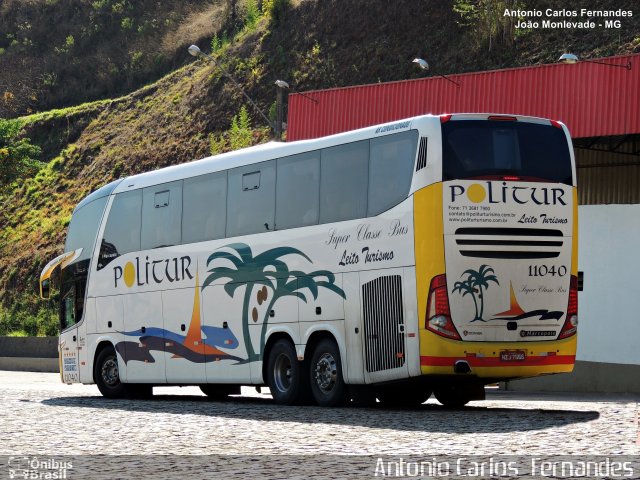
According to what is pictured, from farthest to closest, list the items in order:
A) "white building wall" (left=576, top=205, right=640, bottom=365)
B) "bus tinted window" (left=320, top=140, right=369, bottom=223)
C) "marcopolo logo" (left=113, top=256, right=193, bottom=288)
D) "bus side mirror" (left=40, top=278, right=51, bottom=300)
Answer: "bus side mirror" (left=40, top=278, right=51, bottom=300), "white building wall" (left=576, top=205, right=640, bottom=365), "marcopolo logo" (left=113, top=256, right=193, bottom=288), "bus tinted window" (left=320, top=140, right=369, bottom=223)

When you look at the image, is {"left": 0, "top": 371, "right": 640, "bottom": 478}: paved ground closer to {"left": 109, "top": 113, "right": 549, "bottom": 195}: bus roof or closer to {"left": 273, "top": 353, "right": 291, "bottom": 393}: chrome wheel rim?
{"left": 273, "top": 353, "right": 291, "bottom": 393}: chrome wheel rim

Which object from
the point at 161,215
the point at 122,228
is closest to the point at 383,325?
the point at 161,215

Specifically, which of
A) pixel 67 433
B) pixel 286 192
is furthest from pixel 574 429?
pixel 286 192

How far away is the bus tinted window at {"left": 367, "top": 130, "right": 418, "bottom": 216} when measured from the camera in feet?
57.2

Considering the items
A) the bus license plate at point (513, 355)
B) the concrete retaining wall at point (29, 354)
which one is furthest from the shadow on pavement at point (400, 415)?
the concrete retaining wall at point (29, 354)

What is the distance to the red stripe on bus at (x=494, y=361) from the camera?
16.8 meters

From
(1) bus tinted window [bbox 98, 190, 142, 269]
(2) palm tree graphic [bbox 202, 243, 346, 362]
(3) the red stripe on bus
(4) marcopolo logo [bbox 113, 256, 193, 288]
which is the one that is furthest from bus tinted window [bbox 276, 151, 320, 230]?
(1) bus tinted window [bbox 98, 190, 142, 269]

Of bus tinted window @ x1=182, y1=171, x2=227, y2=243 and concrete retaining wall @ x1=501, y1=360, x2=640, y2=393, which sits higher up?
bus tinted window @ x1=182, y1=171, x2=227, y2=243

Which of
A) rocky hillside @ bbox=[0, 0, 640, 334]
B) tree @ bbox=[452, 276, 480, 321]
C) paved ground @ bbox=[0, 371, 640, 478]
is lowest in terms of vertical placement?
paved ground @ bbox=[0, 371, 640, 478]

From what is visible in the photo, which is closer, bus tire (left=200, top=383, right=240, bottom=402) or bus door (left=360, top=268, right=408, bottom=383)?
bus door (left=360, top=268, right=408, bottom=383)

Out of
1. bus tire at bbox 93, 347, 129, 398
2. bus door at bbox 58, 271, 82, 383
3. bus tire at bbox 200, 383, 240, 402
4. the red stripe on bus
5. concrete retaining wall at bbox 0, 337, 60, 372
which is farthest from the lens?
concrete retaining wall at bbox 0, 337, 60, 372

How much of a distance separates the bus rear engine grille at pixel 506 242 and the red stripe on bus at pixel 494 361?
1.34 metres

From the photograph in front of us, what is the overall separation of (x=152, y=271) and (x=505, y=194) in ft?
27.3

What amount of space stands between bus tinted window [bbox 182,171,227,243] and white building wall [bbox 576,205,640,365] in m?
8.30
